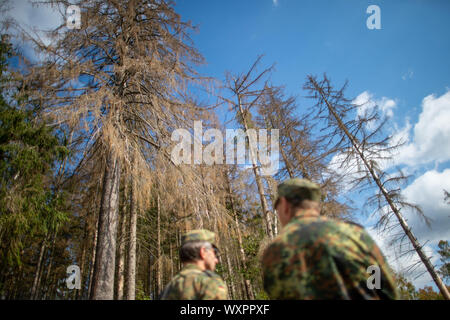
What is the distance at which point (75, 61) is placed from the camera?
5863mm

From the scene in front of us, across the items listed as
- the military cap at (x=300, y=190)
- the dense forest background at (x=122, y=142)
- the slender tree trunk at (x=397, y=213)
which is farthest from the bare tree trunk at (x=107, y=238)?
the slender tree trunk at (x=397, y=213)

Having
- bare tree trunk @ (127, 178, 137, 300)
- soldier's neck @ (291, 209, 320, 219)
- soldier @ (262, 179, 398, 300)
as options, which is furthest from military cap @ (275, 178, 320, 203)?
bare tree trunk @ (127, 178, 137, 300)

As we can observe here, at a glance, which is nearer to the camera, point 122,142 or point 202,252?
point 202,252

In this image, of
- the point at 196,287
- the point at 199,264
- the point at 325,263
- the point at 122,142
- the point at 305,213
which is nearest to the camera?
the point at 325,263

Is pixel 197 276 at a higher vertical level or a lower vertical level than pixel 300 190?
lower

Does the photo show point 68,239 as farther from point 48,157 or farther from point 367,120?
point 367,120

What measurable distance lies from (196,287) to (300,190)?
100 centimetres

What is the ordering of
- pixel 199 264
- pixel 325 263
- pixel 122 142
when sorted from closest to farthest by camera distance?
pixel 325 263, pixel 199 264, pixel 122 142

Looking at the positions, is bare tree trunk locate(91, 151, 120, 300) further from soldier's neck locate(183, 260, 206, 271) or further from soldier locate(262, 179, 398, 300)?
soldier locate(262, 179, 398, 300)

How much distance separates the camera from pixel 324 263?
4.25 ft

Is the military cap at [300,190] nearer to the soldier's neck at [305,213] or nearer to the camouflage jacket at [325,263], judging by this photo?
the soldier's neck at [305,213]

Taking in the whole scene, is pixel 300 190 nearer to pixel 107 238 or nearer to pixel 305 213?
pixel 305 213

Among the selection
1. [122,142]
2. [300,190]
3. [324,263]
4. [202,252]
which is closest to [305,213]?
[300,190]
